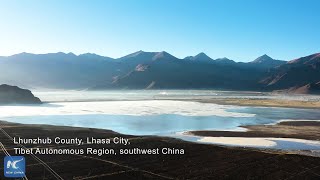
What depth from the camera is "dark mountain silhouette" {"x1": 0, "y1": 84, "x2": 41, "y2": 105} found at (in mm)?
100188

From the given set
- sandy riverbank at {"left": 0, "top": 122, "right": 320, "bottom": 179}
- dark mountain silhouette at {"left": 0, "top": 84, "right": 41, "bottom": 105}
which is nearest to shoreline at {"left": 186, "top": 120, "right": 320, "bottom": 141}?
sandy riverbank at {"left": 0, "top": 122, "right": 320, "bottom": 179}

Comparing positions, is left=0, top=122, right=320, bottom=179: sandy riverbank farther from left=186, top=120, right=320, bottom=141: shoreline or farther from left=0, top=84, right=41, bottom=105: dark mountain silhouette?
left=0, top=84, right=41, bottom=105: dark mountain silhouette

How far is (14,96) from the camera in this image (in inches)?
4031

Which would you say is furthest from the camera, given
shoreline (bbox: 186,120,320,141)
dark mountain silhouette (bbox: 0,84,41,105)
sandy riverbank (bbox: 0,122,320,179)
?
dark mountain silhouette (bbox: 0,84,41,105)

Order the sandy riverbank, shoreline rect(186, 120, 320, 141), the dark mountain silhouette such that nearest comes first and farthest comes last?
the sandy riverbank, shoreline rect(186, 120, 320, 141), the dark mountain silhouette

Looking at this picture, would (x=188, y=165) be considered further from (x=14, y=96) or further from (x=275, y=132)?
(x=14, y=96)

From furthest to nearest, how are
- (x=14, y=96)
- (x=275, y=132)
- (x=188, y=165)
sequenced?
(x=14, y=96), (x=275, y=132), (x=188, y=165)

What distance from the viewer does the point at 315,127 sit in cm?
5000

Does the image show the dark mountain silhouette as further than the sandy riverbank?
Yes

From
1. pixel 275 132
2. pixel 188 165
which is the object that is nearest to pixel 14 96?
pixel 275 132

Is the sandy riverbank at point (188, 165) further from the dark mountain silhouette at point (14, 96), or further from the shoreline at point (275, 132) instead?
the dark mountain silhouette at point (14, 96)

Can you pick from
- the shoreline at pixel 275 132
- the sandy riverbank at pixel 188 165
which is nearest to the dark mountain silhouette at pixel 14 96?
the shoreline at pixel 275 132

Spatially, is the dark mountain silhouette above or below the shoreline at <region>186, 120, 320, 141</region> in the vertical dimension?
above

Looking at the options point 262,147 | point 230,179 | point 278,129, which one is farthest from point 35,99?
point 230,179
